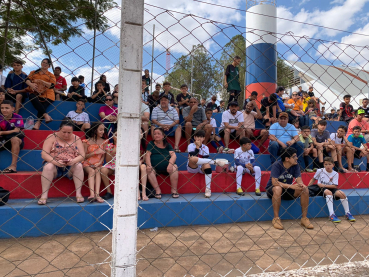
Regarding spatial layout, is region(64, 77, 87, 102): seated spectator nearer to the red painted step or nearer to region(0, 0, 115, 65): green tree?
region(0, 0, 115, 65): green tree

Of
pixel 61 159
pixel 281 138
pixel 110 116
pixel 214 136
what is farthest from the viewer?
pixel 214 136

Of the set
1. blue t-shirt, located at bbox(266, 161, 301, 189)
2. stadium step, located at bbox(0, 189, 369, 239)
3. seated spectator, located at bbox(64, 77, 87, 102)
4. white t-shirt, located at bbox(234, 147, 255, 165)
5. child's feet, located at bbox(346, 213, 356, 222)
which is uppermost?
seated spectator, located at bbox(64, 77, 87, 102)

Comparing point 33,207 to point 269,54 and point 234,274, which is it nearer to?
point 234,274

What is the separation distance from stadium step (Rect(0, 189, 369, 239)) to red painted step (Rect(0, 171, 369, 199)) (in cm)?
15

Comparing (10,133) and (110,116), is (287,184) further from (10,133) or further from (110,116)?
(10,133)

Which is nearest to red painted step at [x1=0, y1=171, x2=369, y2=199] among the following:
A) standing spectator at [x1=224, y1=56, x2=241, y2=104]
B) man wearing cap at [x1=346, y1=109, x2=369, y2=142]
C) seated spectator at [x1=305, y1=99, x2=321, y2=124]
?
standing spectator at [x1=224, y1=56, x2=241, y2=104]

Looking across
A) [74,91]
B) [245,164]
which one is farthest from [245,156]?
[74,91]

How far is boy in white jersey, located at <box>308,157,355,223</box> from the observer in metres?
4.04

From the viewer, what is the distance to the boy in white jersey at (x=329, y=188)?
4043mm

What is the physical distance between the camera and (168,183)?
4.06 metres

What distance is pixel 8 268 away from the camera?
2.16 m

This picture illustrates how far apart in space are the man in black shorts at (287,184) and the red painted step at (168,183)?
1.62 ft

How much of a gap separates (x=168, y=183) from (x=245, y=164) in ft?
4.39

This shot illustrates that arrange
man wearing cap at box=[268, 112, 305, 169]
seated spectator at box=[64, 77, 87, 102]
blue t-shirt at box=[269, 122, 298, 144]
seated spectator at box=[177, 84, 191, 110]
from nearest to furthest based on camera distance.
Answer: seated spectator at box=[64, 77, 87, 102] → seated spectator at box=[177, 84, 191, 110] → man wearing cap at box=[268, 112, 305, 169] → blue t-shirt at box=[269, 122, 298, 144]
